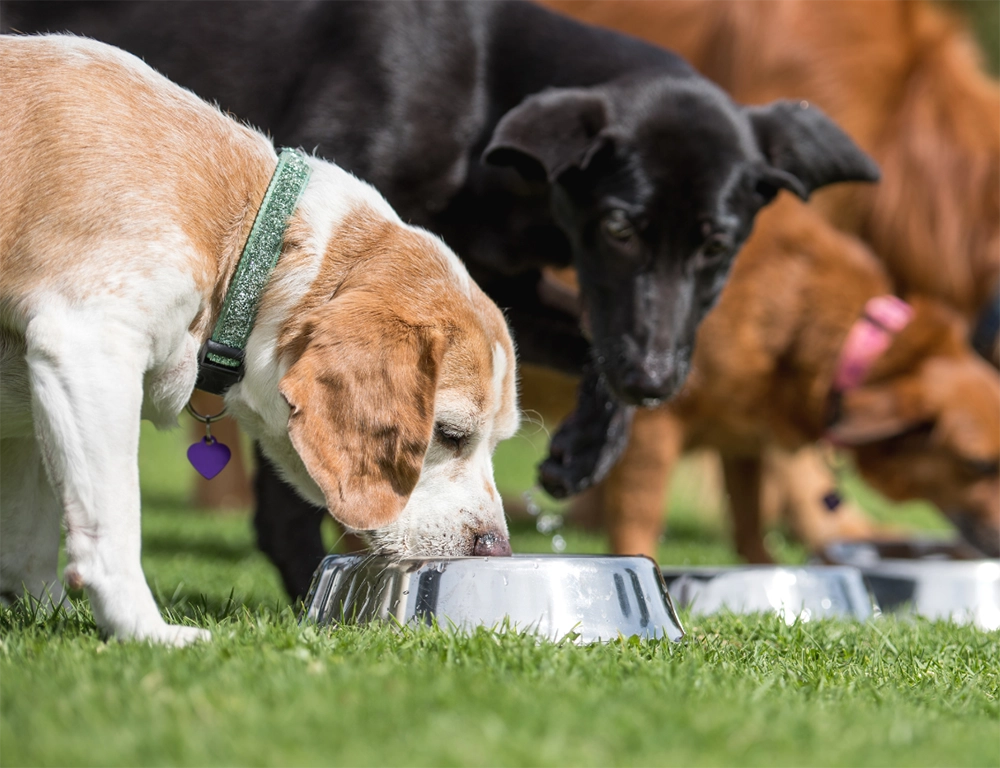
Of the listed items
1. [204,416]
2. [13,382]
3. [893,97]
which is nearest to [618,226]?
[204,416]

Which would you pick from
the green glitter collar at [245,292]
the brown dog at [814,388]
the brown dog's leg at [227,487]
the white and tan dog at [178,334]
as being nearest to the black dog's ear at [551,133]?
the white and tan dog at [178,334]

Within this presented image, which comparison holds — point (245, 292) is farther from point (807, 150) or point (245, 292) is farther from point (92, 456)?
point (807, 150)

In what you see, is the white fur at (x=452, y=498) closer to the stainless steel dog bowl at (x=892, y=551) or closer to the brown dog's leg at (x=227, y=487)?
the stainless steel dog bowl at (x=892, y=551)

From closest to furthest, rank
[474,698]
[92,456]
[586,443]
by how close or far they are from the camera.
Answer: [474,698] < [92,456] < [586,443]

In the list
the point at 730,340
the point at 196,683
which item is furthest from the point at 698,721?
the point at 730,340

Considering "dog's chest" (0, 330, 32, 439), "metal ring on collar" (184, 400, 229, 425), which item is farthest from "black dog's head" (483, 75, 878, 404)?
"dog's chest" (0, 330, 32, 439)

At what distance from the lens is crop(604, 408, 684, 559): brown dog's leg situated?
5750 mm

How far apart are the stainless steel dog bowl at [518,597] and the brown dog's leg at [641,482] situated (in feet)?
9.14

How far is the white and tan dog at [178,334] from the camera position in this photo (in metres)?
2.47

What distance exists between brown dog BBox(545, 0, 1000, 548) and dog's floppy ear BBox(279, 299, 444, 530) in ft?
15.4

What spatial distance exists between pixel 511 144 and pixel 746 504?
3.19 meters

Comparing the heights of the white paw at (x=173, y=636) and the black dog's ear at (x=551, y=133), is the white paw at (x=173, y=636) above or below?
below

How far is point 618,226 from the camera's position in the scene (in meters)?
4.11

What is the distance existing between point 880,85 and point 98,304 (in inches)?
225
